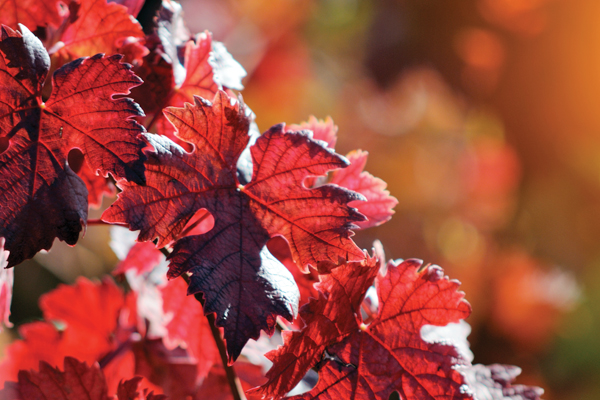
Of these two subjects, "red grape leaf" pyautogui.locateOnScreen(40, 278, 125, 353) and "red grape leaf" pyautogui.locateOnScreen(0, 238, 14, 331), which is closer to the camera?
"red grape leaf" pyautogui.locateOnScreen(0, 238, 14, 331)

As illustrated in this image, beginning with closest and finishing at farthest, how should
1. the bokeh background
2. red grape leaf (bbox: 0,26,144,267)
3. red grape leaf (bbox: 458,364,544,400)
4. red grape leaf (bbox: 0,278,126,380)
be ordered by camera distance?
1. red grape leaf (bbox: 0,26,144,267)
2. red grape leaf (bbox: 458,364,544,400)
3. red grape leaf (bbox: 0,278,126,380)
4. the bokeh background

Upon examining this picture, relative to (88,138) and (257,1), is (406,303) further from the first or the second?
(257,1)

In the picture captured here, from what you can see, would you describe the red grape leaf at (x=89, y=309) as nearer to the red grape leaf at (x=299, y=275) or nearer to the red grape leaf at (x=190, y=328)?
the red grape leaf at (x=190, y=328)

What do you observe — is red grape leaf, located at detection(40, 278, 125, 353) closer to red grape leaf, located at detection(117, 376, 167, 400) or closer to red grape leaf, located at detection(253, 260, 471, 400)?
red grape leaf, located at detection(117, 376, 167, 400)

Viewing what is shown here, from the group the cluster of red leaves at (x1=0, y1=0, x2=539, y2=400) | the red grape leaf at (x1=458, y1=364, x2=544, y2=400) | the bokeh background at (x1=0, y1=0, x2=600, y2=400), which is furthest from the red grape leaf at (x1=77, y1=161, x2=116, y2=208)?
the bokeh background at (x1=0, y1=0, x2=600, y2=400)

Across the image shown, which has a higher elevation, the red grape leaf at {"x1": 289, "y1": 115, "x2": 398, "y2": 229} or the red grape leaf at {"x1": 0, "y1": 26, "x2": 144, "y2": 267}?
the red grape leaf at {"x1": 289, "y1": 115, "x2": 398, "y2": 229}

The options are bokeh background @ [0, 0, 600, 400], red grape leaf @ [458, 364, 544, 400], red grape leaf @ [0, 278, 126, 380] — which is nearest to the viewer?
red grape leaf @ [458, 364, 544, 400]
